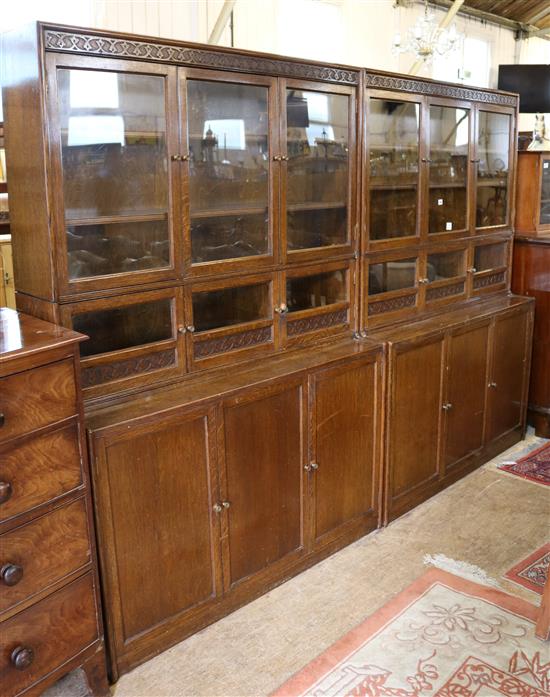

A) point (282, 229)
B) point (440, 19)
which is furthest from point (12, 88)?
point (440, 19)

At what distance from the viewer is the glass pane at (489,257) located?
143 inches

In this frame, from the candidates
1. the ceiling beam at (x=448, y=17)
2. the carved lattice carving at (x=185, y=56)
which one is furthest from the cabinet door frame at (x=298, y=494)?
the ceiling beam at (x=448, y=17)

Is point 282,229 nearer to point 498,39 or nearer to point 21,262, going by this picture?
point 21,262

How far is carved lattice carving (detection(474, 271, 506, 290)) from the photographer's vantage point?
3636 mm

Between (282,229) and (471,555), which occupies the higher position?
(282,229)

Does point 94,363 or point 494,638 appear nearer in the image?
point 94,363

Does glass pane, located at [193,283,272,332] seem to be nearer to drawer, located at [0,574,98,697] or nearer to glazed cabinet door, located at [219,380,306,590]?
glazed cabinet door, located at [219,380,306,590]

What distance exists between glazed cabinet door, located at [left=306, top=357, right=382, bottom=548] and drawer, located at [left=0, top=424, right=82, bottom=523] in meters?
1.02

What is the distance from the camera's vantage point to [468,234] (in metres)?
3.46

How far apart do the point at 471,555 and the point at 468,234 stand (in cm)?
158

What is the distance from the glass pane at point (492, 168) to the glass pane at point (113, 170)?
1941 mm

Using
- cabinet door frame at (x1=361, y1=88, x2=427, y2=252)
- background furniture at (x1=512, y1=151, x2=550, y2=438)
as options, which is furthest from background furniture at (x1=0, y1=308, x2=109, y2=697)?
background furniture at (x1=512, y1=151, x2=550, y2=438)

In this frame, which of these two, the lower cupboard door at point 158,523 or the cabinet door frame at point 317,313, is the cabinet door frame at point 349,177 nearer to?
the cabinet door frame at point 317,313

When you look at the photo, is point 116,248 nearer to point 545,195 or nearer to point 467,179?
point 467,179
